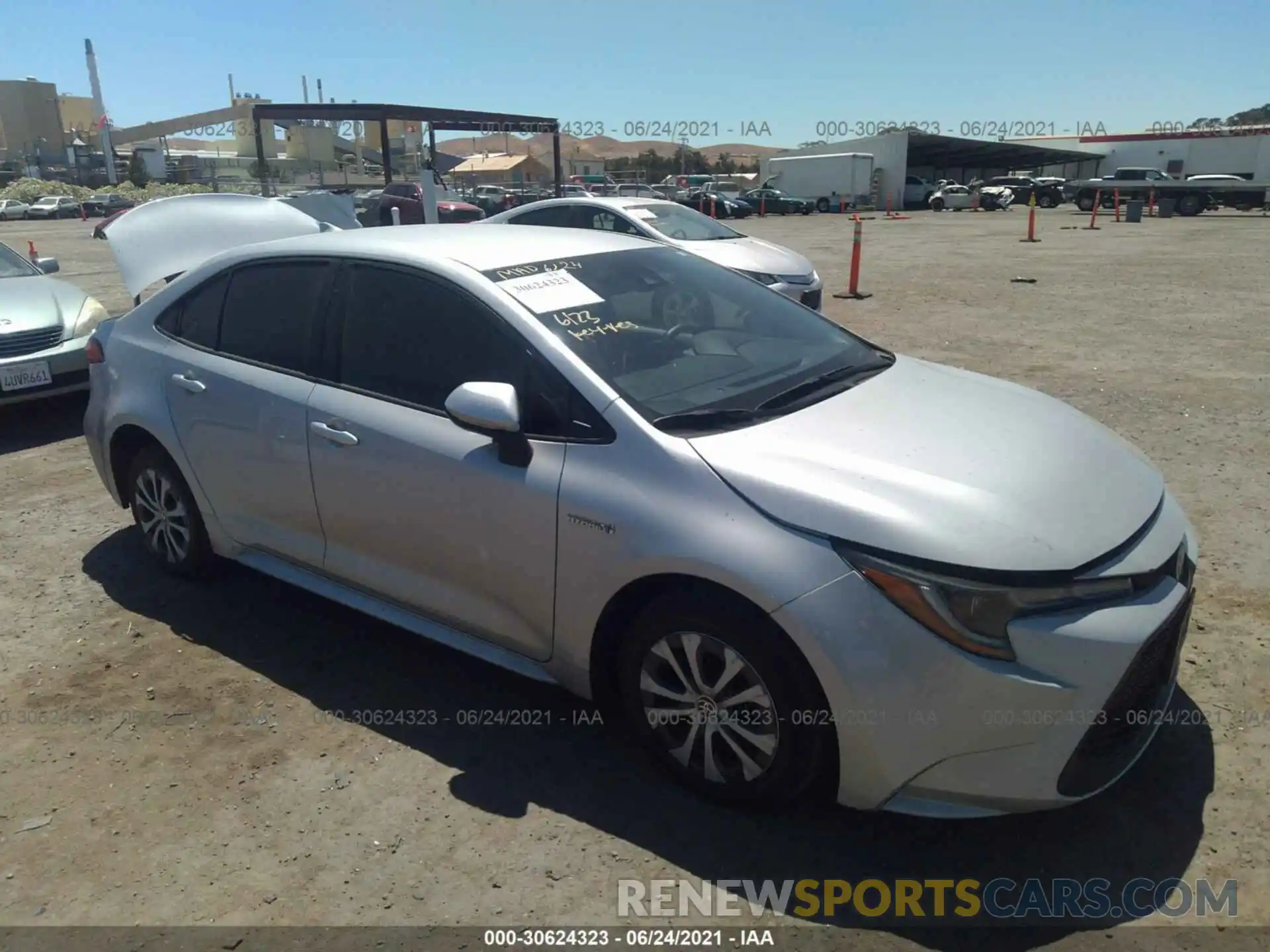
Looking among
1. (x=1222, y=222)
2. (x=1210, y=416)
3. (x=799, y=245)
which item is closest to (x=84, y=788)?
(x=1210, y=416)

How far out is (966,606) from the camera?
229 cm

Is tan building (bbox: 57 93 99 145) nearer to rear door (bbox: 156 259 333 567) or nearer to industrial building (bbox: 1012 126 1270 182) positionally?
industrial building (bbox: 1012 126 1270 182)

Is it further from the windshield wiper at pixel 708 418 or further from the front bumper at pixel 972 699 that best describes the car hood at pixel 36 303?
the front bumper at pixel 972 699

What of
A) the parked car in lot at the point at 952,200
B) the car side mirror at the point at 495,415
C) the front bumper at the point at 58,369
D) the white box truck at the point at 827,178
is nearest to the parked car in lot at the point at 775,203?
the white box truck at the point at 827,178

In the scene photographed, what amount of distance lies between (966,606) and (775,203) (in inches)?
1908

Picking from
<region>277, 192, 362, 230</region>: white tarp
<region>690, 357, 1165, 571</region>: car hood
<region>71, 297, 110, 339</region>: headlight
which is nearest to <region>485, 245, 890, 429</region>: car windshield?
<region>690, 357, 1165, 571</region>: car hood

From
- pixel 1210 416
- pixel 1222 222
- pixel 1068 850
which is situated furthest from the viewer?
pixel 1222 222

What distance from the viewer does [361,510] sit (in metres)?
3.33

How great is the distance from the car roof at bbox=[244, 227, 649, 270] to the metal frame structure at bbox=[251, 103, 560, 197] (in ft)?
60.1

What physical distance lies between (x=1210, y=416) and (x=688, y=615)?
577cm

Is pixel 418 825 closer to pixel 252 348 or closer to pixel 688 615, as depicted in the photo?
pixel 688 615

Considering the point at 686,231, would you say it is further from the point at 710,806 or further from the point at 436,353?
the point at 710,806

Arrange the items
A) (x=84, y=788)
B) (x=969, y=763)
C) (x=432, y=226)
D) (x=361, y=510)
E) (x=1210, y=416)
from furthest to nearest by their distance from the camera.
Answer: (x=1210, y=416) < (x=432, y=226) < (x=361, y=510) < (x=84, y=788) < (x=969, y=763)

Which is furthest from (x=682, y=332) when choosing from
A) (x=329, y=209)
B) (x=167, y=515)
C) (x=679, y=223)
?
(x=679, y=223)
